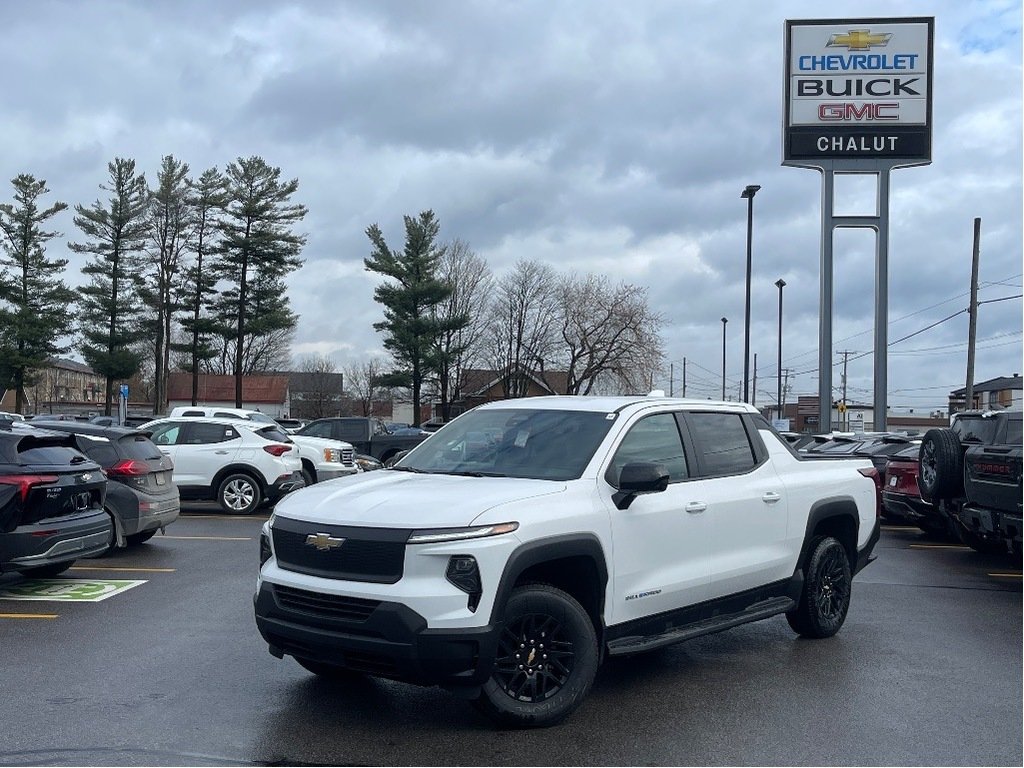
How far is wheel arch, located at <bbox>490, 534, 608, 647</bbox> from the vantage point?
519cm

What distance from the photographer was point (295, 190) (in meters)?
50.9

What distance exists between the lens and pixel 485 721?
5.63m

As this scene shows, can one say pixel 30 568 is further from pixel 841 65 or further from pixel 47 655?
pixel 841 65

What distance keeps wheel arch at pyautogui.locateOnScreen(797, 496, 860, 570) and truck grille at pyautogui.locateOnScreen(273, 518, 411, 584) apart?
3.69 meters

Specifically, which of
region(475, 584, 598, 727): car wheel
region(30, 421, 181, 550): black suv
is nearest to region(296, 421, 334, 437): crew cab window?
region(30, 421, 181, 550): black suv

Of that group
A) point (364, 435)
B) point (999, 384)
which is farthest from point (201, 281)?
point (999, 384)

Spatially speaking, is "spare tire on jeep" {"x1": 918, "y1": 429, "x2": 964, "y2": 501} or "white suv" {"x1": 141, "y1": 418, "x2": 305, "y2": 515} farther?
"white suv" {"x1": 141, "y1": 418, "x2": 305, "y2": 515}

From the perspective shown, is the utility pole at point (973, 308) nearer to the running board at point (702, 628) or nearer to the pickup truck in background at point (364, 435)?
the pickup truck in background at point (364, 435)

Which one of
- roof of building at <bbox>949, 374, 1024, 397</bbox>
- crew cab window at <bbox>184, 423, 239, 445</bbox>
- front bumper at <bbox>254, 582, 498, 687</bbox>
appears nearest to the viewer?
front bumper at <bbox>254, 582, 498, 687</bbox>

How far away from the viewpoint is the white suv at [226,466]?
661 inches

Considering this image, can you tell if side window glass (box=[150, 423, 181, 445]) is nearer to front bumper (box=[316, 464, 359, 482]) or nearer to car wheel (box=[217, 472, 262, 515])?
car wheel (box=[217, 472, 262, 515])

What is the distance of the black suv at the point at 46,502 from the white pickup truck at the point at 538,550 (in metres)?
3.61

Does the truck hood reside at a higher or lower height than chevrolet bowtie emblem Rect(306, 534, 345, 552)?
higher

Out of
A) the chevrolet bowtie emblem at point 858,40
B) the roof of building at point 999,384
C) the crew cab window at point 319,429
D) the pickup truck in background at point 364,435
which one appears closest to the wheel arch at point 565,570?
the pickup truck in background at point 364,435
